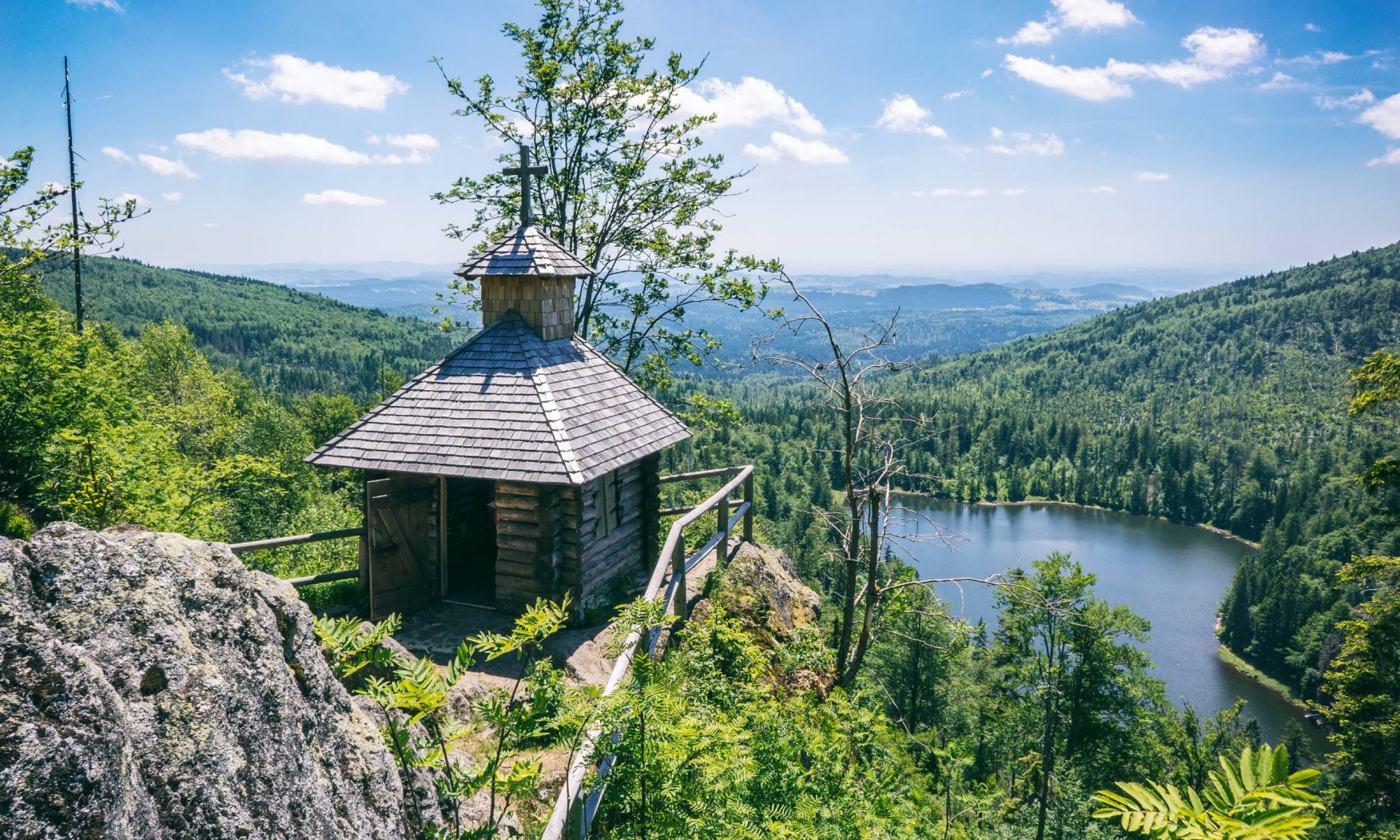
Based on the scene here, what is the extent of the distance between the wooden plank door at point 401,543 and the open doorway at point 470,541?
316 mm

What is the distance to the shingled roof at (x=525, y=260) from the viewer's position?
→ 10664 millimetres

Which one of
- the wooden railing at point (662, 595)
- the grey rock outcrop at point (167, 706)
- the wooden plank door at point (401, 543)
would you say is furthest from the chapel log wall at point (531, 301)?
Answer: the grey rock outcrop at point (167, 706)

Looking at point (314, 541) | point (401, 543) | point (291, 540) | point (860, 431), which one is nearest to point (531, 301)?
point (401, 543)

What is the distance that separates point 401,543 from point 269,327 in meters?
147

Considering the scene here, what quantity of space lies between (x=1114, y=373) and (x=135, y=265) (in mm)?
228685

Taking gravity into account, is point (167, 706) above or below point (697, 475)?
above

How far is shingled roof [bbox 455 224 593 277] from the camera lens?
1066 cm

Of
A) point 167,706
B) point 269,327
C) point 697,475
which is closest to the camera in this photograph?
point 167,706

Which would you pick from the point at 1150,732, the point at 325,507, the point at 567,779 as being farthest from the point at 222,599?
the point at 1150,732

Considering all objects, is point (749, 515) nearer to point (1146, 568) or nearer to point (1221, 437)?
point (1146, 568)

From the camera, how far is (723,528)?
11.0 metres

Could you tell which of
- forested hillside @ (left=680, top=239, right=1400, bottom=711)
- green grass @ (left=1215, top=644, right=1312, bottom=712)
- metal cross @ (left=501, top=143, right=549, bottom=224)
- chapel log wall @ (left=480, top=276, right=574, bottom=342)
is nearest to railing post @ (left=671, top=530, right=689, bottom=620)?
forested hillside @ (left=680, top=239, right=1400, bottom=711)

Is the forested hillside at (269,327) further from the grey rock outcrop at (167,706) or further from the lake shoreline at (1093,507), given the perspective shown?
the grey rock outcrop at (167,706)

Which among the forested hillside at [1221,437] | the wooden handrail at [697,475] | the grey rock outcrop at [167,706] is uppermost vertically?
the grey rock outcrop at [167,706]
